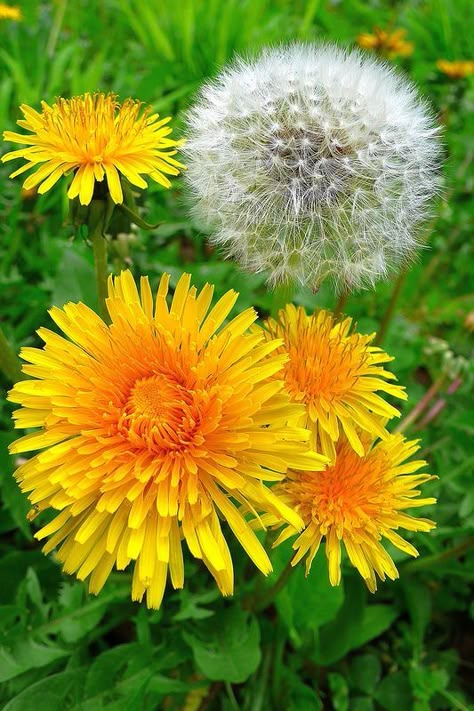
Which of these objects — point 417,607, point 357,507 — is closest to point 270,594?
point 357,507

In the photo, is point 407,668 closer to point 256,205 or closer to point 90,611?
point 90,611

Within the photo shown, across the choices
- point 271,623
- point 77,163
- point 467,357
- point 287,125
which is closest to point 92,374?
point 77,163

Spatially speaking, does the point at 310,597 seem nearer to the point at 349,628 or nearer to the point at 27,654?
the point at 349,628

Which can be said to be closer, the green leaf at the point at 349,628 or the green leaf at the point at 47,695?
the green leaf at the point at 47,695

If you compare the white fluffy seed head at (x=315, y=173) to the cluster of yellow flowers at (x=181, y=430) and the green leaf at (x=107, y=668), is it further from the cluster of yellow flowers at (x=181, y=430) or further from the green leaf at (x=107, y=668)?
the green leaf at (x=107, y=668)

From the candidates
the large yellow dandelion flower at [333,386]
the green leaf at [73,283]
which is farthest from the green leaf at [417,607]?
the green leaf at [73,283]

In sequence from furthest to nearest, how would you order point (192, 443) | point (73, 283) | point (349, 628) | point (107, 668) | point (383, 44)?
point (383, 44), point (73, 283), point (349, 628), point (107, 668), point (192, 443)
